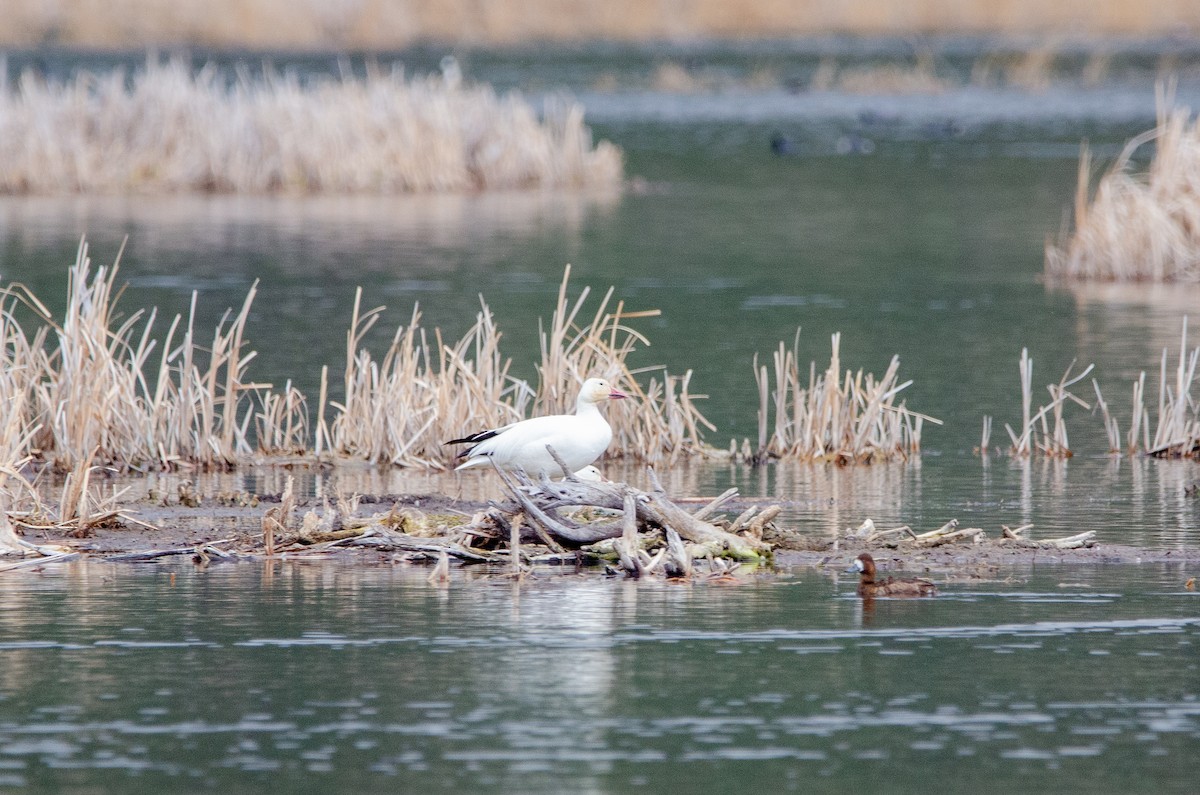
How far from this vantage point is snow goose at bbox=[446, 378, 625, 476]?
11891 mm

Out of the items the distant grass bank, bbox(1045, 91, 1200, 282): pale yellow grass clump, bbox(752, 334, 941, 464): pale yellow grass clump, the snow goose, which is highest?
the distant grass bank

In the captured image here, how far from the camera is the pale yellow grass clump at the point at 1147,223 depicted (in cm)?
2600

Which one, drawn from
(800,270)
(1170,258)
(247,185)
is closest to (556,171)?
(247,185)

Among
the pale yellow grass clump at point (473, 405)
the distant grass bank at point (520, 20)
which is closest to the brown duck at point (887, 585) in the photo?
the pale yellow grass clump at point (473, 405)

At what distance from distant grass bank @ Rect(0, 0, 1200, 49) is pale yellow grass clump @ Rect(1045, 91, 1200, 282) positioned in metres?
46.4

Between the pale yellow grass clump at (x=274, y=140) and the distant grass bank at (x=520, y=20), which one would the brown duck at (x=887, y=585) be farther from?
the distant grass bank at (x=520, y=20)

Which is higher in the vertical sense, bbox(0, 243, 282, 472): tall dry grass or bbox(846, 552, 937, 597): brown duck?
bbox(0, 243, 282, 472): tall dry grass

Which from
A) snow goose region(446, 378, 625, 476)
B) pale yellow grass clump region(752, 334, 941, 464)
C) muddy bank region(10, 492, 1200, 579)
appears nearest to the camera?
muddy bank region(10, 492, 1200, 579)

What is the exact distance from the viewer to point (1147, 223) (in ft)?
89.5

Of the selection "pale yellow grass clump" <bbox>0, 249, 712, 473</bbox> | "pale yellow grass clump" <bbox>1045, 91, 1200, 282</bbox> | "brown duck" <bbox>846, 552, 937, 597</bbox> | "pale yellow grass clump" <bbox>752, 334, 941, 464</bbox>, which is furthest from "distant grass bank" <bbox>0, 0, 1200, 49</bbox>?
"brown duck" <bbox>846, 552, 937, 597</bbox>

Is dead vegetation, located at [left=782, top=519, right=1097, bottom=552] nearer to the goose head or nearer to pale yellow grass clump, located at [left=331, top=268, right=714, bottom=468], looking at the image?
the goose head

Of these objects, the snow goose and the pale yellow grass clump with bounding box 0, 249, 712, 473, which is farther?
the pale yellow grass clump with bounding box 0, 249, 712, 473

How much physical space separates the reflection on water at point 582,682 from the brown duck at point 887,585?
137 mm

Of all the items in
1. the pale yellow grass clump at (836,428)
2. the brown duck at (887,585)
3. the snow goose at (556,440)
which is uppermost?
the pale yellow grass clump at (836,428)
